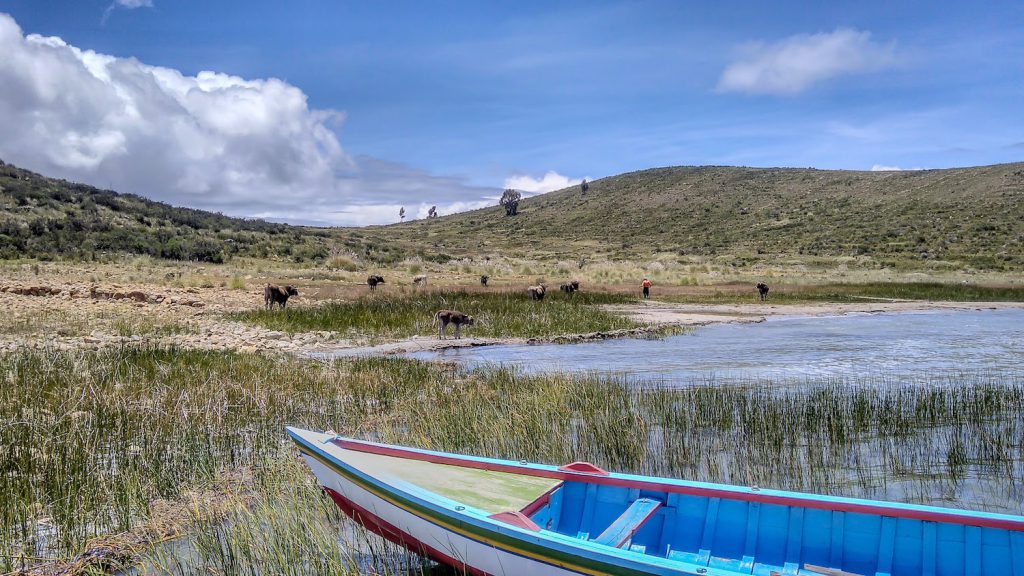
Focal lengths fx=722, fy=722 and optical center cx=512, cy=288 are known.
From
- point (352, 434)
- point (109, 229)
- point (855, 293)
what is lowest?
point (352, 434)

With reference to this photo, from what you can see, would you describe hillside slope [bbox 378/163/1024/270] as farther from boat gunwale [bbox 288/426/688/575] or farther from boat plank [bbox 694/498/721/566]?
boat gunwale [bbox 288/426/688/575]

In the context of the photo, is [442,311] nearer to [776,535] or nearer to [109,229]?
[776,535]

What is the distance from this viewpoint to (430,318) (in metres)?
21.9

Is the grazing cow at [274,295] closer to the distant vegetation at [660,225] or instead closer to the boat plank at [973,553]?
the boat plank at [973,553]

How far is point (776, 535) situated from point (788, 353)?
13.4 meters

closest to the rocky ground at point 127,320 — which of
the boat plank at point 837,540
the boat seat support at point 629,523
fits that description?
the boat seat support at point 629,523

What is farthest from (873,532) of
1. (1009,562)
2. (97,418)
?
(97,418)

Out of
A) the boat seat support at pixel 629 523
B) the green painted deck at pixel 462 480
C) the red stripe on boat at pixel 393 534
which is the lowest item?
the red stripe on boat at pixel 393 534

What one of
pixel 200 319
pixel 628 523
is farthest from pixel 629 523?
pixel 200 319

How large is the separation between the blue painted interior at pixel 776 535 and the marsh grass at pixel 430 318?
14268 mm

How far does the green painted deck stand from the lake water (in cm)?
688

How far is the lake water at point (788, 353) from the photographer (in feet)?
46.6

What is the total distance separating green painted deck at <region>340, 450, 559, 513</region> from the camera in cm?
531

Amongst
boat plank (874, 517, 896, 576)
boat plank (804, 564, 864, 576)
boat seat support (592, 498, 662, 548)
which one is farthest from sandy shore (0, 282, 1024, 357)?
boat plank (874, 517, 896, 576)
